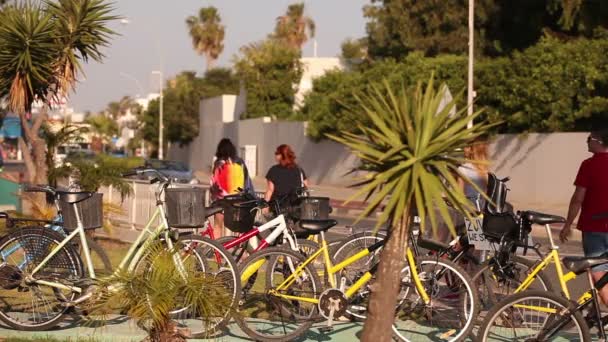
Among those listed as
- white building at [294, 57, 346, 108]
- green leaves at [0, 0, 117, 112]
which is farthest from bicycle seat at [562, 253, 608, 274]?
white building at [294, 57, 346, 108]

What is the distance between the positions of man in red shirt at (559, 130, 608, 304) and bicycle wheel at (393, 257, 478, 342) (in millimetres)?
1067

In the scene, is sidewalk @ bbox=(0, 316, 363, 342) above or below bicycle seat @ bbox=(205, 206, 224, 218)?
below

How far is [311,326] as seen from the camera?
8.10 meters

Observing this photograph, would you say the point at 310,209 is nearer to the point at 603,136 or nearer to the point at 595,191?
the point at 595,191

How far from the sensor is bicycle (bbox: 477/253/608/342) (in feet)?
22.0

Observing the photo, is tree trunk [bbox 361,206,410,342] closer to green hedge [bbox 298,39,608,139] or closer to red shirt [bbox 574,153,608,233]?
red shirt [bbox 574,153,608,233]

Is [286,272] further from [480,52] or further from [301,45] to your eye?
[301,45]

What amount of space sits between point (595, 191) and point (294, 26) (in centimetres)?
7176

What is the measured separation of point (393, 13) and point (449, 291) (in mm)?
37579

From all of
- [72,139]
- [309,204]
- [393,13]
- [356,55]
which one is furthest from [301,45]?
[309,204]

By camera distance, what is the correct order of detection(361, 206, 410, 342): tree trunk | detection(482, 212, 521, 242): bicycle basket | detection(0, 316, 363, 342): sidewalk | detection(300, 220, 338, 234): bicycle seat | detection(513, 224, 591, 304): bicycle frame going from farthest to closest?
1. detection(300, 220, 338, 234): bicycle seat
2. detection(482, 212, 521, 242): bicycle basket
3. detection(0, 316, 363, 342): sidewalk
4. detection(513, 224, 591, 304): bicycle frame
5. detection(361, 206, 410, 342): tree trunk

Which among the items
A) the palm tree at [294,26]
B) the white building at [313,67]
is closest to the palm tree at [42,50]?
the white building at [313,67]

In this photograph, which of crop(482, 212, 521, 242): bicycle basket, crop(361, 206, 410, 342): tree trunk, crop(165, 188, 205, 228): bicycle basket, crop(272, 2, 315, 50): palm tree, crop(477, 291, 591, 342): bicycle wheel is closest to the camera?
crop(361, 206, 410, 342): tree trunk

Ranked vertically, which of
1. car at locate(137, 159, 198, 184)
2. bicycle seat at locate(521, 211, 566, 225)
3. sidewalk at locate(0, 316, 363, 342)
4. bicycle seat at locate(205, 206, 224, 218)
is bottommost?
car at locate(137, 159, 198, 184)
